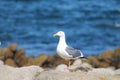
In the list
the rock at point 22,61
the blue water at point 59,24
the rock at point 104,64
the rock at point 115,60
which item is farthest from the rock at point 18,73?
the blue water at point 59,24

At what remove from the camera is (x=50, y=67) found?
44.3 feet

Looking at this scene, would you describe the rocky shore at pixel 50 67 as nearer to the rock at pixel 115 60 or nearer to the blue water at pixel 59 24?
the rock at pixel 115 60

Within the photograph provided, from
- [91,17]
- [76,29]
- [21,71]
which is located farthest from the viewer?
[91,17]

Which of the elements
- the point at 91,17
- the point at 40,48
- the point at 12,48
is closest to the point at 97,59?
the point at 12,48

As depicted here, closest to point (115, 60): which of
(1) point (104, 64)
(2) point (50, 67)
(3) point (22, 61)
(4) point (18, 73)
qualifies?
(1) point (104, 64)

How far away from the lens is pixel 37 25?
93.5 feet

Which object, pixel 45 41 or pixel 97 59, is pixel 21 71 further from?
pixel 45 41

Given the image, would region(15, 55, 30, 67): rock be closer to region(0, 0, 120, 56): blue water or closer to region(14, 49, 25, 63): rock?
region(14, 49, 25, 63): rock

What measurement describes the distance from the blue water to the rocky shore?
339cm

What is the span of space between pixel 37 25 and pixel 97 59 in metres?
14.4

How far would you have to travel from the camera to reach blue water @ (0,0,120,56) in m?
21.1

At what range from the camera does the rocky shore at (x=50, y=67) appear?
27.0 ft

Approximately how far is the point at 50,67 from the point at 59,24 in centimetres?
1559

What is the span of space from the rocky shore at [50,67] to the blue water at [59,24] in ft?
11.1
